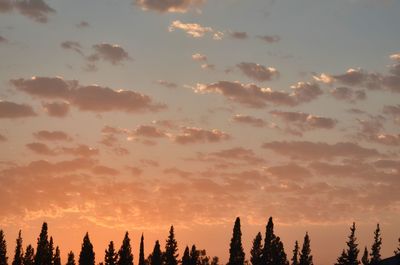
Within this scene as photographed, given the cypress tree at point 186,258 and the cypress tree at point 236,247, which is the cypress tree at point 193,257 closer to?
Answer: the cypress tree at point 186,258

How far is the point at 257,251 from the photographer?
599ft

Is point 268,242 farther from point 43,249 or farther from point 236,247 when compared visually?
point 43,249

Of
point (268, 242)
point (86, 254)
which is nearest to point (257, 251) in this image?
point (268, 242)

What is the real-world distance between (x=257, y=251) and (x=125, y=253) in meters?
34.5

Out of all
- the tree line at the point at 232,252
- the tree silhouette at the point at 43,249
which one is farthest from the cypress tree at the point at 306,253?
the tree silhouette at the point at 43,249

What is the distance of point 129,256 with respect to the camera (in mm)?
188750

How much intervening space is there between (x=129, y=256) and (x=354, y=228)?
5853 cm

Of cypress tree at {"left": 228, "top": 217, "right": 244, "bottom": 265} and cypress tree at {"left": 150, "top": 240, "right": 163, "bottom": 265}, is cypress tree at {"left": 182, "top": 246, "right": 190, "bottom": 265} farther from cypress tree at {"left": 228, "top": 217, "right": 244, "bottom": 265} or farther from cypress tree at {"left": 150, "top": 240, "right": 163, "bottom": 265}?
cypress tree at {"left": 228, "top": 217, "right": 244, "bottom": 265}

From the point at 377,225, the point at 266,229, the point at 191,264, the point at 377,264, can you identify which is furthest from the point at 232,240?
the point at 377,225

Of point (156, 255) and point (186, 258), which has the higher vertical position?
point (156, 255)

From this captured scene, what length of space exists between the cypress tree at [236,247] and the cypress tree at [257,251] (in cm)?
893

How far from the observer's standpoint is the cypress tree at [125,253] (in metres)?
187

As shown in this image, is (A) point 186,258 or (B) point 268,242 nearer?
(B) point 268,242

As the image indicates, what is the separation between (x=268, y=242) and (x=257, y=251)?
13.9 metres
